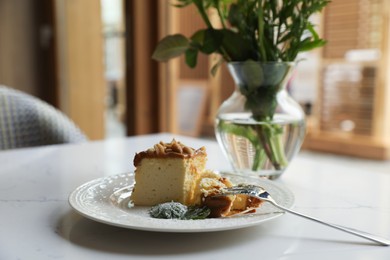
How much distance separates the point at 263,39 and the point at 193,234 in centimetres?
45

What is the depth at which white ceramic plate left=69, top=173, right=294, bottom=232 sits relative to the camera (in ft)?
1.93

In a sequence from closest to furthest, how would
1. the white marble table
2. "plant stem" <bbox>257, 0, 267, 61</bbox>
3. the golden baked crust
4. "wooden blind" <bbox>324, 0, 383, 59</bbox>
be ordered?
the white marble table < the golden baked crust < "plant stem" <bbox>257, 0, 267, 61</bbox> < "wooden blind" <bbox>324, 0, 383, 59</bbox>

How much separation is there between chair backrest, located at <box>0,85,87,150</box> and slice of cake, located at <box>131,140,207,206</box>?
918 mm

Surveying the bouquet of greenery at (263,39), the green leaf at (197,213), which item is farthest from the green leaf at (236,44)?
the green leaf at (197,213)

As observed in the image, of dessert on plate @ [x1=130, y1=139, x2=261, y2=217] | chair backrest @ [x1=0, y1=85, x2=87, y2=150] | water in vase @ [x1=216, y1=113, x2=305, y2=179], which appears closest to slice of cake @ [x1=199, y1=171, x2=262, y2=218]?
dessert on plate @ [x1=130, y1=139, x2=261, y2=217]

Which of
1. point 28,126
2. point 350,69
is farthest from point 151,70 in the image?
point 350,69

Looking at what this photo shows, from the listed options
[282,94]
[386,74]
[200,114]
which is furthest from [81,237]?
[200,114]

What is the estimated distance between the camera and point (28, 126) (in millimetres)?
1615

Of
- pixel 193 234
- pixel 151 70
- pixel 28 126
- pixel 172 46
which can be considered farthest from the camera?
pixel 151 70

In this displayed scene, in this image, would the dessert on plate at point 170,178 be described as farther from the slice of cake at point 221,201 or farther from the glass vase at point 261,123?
the glass vase at point 261,123

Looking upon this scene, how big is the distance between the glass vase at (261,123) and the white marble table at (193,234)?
8 centimetres

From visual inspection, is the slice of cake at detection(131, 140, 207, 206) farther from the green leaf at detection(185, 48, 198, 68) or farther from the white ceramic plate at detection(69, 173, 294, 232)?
the green leaf at detection(185, 48, 198, 68)

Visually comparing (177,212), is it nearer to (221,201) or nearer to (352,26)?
(221,201)

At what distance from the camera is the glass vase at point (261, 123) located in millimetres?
920
